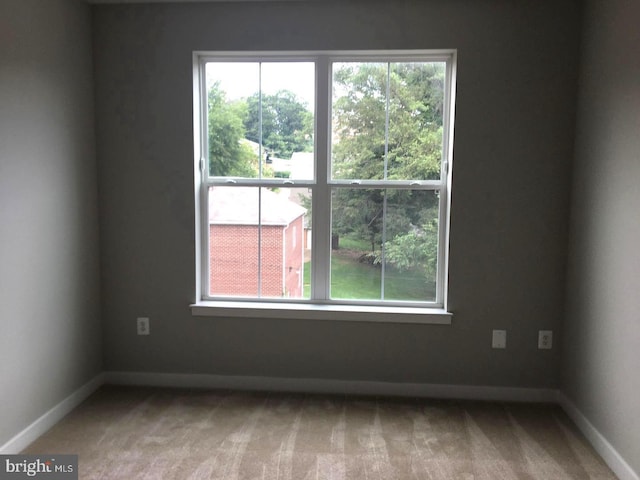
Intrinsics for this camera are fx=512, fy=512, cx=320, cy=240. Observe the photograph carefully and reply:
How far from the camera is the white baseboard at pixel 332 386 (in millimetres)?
3186

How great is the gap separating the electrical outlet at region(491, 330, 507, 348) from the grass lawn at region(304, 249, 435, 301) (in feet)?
1.44

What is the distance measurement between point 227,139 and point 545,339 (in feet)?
7.73

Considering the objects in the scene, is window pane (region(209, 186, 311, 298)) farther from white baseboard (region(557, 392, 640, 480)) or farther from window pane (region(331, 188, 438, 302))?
white baseboard (region(557, 392, 640, 480))

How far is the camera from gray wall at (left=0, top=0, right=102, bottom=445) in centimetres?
246

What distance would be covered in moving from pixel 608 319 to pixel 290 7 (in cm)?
247

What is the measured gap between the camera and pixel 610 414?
2.52 meters

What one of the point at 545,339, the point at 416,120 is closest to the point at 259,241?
the point at 416,120

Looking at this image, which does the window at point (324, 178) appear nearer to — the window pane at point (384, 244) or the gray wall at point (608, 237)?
the window pane at point (384, 244)

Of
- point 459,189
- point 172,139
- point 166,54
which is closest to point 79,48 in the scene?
Result: point 166,54

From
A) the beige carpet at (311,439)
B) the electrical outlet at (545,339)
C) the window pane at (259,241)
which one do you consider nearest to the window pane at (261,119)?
the window pane at (259,241)

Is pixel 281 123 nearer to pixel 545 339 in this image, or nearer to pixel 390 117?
pixel 390 117

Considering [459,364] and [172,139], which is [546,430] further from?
[172,139]

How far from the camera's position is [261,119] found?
10.7 ft

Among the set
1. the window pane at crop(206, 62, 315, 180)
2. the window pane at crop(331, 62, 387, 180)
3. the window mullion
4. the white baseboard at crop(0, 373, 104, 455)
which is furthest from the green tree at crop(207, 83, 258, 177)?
the white baseboard at crop(0, 373, 104, 455)
